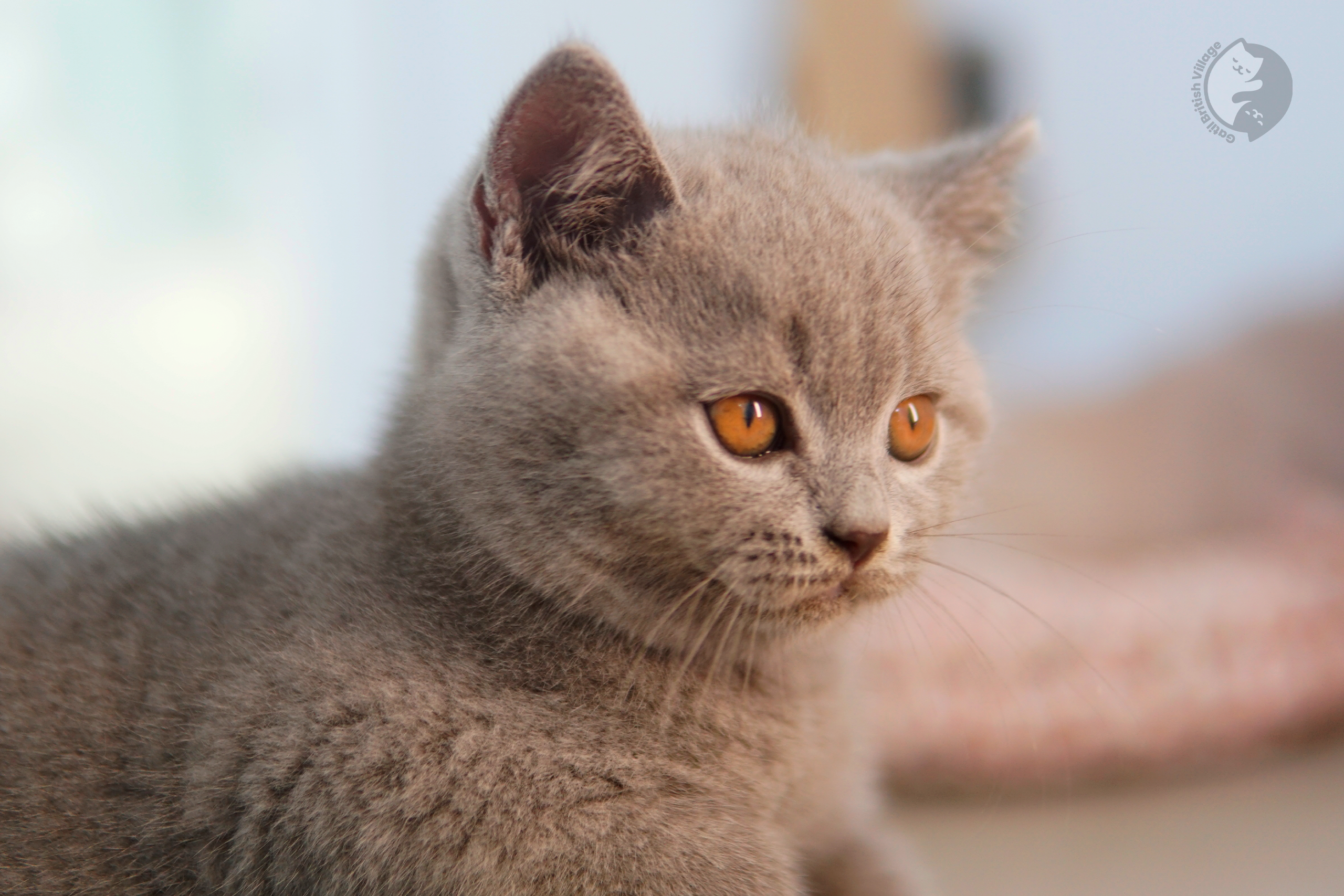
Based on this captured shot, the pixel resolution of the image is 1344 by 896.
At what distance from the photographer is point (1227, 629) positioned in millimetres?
1565

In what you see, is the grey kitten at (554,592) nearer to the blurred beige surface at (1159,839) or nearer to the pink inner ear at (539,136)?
the pink inner ear at (539,136)

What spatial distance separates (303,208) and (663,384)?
1846 mm

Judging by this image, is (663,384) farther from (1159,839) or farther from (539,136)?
(1159,839)

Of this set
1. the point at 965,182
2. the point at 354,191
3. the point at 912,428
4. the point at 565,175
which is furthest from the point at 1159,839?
the point at 354,191

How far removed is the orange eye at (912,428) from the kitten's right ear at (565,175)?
300mm

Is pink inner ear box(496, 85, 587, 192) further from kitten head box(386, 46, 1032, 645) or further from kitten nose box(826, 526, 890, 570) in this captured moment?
kitten nose box(826, 526, 890, 570)

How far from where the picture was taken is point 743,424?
83 centimetres

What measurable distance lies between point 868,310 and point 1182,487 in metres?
1.59

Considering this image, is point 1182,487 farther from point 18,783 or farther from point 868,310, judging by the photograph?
point 18,783

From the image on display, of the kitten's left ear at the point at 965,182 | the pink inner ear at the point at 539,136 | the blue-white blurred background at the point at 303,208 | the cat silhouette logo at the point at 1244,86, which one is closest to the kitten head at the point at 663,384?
the pink inner ear at the point at 539,136

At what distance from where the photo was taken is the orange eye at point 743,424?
0.83 m

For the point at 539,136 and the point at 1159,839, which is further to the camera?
the point at 1159,839

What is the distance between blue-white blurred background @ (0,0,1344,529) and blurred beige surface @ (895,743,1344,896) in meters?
0.74

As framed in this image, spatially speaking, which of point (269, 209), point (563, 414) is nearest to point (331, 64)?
point (269, 209)
